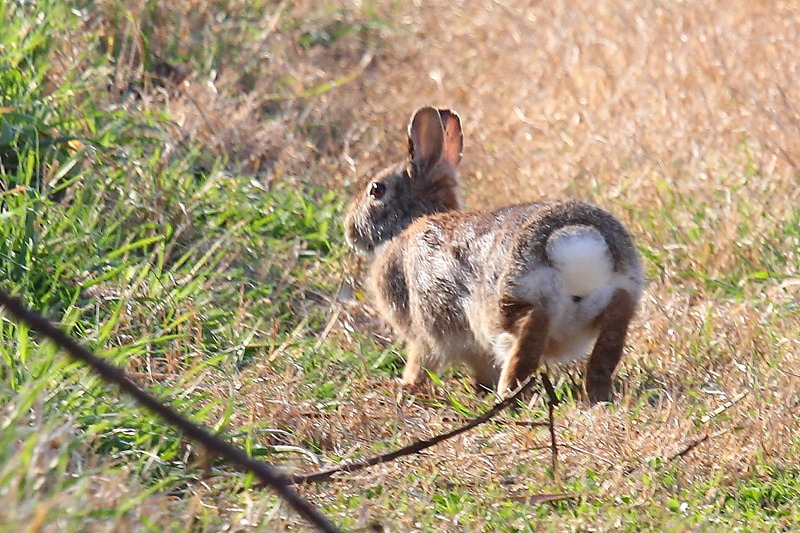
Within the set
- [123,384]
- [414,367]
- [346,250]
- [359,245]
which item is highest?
[123,384]

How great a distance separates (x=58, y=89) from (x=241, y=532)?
3.13m

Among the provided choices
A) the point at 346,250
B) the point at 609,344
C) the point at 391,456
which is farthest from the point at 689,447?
the point at 346,250

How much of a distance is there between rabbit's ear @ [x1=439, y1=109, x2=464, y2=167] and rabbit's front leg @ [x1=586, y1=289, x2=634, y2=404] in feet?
4.35

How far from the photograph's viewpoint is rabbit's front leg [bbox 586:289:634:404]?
4168mm

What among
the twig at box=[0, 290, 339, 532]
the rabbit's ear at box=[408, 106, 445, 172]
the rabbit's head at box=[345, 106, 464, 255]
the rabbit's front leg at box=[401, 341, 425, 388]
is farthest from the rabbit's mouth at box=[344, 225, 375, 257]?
the twig at box=[0, 290, 339, 532]

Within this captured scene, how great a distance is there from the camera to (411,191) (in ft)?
17.2

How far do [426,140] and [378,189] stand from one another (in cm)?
27

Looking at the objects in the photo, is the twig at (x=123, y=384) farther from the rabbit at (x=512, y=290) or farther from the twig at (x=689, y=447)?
the rabbit at (x=512, y=290)

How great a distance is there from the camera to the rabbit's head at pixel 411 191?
5.19 metres

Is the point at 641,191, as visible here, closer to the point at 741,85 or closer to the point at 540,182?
the point at 540,182

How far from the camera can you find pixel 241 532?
3.02 m

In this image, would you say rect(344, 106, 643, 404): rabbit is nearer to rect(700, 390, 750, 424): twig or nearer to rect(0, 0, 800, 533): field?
rect(0, 0, 800, 533): field

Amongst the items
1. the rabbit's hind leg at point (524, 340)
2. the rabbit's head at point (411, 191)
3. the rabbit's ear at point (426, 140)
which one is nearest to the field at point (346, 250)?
the rabbit's hind leg at point (524, 340)

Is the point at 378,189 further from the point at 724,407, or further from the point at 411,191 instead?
the point at 724,407
